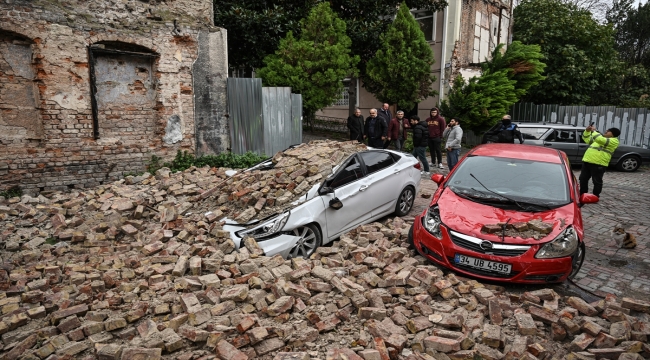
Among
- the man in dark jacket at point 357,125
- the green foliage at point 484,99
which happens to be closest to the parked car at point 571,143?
the green foliage at point 484,99

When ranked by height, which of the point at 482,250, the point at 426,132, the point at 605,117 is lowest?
the point at 482,250

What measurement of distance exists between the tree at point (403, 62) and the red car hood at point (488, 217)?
1141 centimetres

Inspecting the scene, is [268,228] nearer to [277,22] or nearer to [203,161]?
[203,161]

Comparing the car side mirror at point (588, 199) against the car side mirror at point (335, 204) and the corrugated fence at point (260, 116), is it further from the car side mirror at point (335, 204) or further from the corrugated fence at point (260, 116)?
the corrugated fence at point (260, 116)

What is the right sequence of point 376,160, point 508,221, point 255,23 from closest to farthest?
point 508,221 → point 376,160 → point 255,23

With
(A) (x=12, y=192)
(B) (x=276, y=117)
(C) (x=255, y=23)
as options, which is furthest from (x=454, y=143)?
(A) (x=12, y=192)

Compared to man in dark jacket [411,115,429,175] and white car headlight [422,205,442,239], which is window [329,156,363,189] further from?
man in dark jacket [411,115,429,175]

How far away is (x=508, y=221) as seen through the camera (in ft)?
16.0

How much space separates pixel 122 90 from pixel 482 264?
866cm

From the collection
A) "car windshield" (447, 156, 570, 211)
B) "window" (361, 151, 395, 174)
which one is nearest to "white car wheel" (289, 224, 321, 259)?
"window" (361, 151, 395, 174)

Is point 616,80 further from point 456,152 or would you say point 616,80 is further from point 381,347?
point 381,347

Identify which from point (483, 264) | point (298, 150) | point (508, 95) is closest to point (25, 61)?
point (298, 150)

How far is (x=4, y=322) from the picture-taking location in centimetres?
393

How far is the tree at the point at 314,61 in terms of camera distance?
13.5 m
